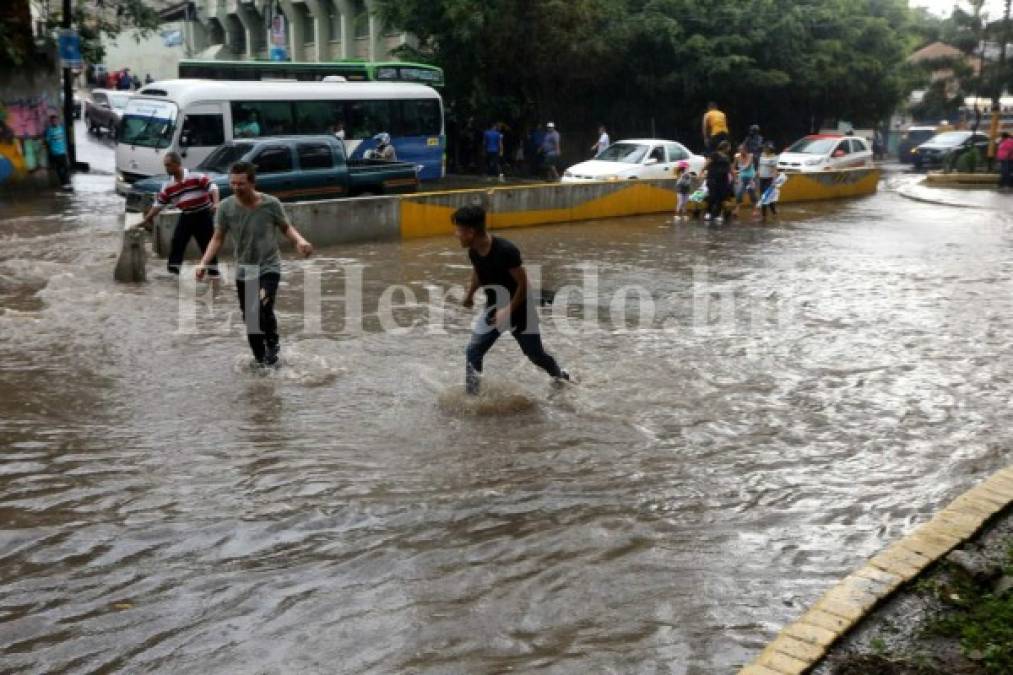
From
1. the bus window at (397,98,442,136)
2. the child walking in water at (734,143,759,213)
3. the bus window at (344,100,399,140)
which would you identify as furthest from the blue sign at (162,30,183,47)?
the child walking in water at (734,143,759,213)

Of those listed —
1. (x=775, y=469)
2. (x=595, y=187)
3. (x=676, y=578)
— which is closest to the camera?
(x=676, y=578)

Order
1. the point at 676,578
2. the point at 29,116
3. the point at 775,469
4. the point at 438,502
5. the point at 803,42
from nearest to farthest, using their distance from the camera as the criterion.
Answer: the point at 676,578 < the point at 438,502 < the point at 775,469 < the point at 29,116 < the point at 803,42

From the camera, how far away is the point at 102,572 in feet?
16.7

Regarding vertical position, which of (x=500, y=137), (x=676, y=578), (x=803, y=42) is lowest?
(x=676, y=578)

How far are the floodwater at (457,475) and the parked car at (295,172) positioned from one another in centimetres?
409

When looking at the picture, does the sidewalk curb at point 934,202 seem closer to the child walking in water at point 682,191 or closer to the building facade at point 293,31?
the child walking in water at point 682,191

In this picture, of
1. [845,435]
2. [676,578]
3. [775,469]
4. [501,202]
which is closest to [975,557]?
[676,578]

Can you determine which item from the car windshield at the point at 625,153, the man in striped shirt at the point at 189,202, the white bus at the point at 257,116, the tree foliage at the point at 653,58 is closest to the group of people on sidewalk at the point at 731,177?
the car windshield at the point at 625,153

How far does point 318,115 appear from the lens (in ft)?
76.3

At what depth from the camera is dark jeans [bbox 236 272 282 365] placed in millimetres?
8445

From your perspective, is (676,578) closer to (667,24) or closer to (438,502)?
(438,502)

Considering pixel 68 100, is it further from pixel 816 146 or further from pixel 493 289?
pixel 816 146

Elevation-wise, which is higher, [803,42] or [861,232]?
[803,42]

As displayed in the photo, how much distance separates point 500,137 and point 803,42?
11.6m
